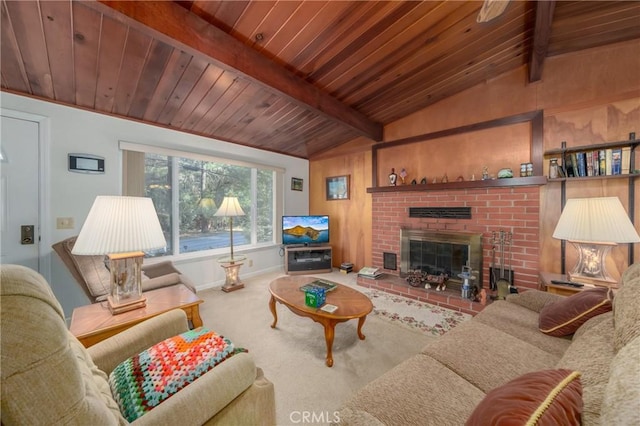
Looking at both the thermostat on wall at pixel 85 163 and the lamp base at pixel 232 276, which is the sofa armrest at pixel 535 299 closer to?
the lamp base at pixel 232 276

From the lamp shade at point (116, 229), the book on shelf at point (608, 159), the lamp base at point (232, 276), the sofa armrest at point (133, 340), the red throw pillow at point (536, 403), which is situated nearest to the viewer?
the red throw pillow at point (536, 403)

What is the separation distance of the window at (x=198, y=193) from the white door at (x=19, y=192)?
0.66 metres

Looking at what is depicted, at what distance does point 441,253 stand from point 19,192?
178 inches

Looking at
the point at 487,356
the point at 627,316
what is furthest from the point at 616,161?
the point at 487,356

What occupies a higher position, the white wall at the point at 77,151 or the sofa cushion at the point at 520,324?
the white wall at the point at 77,151

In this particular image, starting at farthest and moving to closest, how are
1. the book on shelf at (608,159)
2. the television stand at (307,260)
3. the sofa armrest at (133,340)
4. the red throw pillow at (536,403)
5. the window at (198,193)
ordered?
the television stand at (307,260)
the window at (198,193)
the book on shelf at (608,159)
the sofa armrest at (133,340)
the red throw pillow at (536,403)

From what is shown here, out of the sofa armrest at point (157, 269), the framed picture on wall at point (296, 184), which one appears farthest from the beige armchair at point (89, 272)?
the framed picture on wall at point (296, 184)

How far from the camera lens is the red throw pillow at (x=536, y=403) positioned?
544 millimetres

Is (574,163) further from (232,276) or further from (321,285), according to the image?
(232,276)

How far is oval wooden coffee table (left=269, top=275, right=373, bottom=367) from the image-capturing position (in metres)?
1.75

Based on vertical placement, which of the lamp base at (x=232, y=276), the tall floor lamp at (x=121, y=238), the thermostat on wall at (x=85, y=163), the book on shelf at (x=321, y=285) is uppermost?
the thermostat on wall at (x=85, y=163)

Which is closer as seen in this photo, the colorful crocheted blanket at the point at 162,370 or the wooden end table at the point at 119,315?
the colorful crocheted blanket at the point at 162,370

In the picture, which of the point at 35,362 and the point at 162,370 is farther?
the point at 162,370

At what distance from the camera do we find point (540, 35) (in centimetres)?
207
